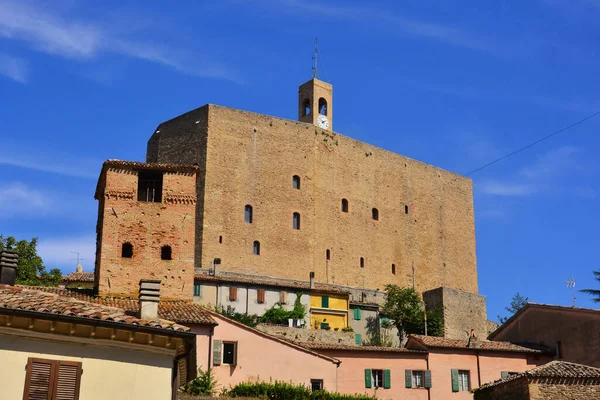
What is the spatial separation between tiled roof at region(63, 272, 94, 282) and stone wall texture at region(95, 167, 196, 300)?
12471 mm

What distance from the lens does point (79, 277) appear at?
48688 mm

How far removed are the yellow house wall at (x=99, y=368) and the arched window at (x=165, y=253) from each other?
18.7m

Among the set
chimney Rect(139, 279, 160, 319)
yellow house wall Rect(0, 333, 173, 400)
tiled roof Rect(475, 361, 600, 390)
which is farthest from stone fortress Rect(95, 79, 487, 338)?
yellow house wall Rect(0, 333, 173, 400)

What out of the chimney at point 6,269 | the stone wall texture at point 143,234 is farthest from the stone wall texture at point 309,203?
the chimney at point 6,269

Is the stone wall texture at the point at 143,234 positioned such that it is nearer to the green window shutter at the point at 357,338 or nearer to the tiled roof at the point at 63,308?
the tiled roof at the point at 63,308

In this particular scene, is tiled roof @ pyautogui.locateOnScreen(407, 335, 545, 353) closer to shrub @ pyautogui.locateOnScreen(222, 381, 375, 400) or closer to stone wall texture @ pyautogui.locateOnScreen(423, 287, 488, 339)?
shrub @ pyautogui.locateOnScreen(222, 381, 375, 400)

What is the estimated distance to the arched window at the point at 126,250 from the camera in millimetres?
34250

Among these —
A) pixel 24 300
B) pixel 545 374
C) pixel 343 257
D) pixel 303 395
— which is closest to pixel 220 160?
pixel 343 257

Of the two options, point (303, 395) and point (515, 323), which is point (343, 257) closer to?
point (515, 323)

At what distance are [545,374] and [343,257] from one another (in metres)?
35.6

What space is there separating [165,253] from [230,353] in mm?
4605

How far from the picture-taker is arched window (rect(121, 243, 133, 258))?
112 ft

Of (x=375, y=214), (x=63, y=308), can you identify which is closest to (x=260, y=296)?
(x=375, y=214)

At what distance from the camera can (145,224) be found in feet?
114
